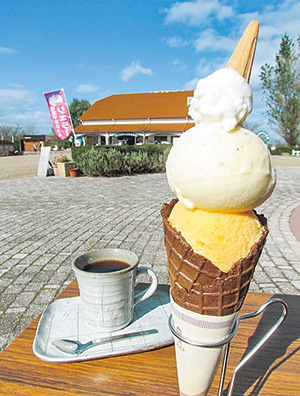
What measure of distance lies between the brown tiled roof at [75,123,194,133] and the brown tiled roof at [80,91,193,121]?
0.92 m

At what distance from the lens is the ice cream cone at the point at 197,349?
889 millimetres

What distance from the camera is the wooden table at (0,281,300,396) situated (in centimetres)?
97

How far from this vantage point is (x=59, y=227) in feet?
16.0

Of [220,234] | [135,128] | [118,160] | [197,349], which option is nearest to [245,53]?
[220,234]

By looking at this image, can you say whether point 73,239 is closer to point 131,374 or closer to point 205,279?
point 131,374

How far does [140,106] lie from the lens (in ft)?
105

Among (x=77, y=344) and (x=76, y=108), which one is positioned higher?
(x=76, y=108)

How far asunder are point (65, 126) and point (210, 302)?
15445mm

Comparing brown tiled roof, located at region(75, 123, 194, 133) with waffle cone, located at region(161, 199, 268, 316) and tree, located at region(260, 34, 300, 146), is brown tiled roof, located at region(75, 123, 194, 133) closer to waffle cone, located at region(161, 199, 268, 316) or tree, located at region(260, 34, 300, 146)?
tree, located at region(260, 34, 300, 146)

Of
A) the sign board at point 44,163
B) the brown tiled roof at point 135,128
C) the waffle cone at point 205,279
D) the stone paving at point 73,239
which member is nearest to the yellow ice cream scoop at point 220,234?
the waffle cone at point 205,279

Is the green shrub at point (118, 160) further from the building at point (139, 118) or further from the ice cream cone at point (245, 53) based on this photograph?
the building at point (139, 118)

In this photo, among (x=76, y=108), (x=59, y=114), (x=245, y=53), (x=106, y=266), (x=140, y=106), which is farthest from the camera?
(x=76, y=108)

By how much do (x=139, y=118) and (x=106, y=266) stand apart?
29.8 metres

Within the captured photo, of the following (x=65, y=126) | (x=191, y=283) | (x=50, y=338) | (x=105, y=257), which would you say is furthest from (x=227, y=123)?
(x=65, y=126)
